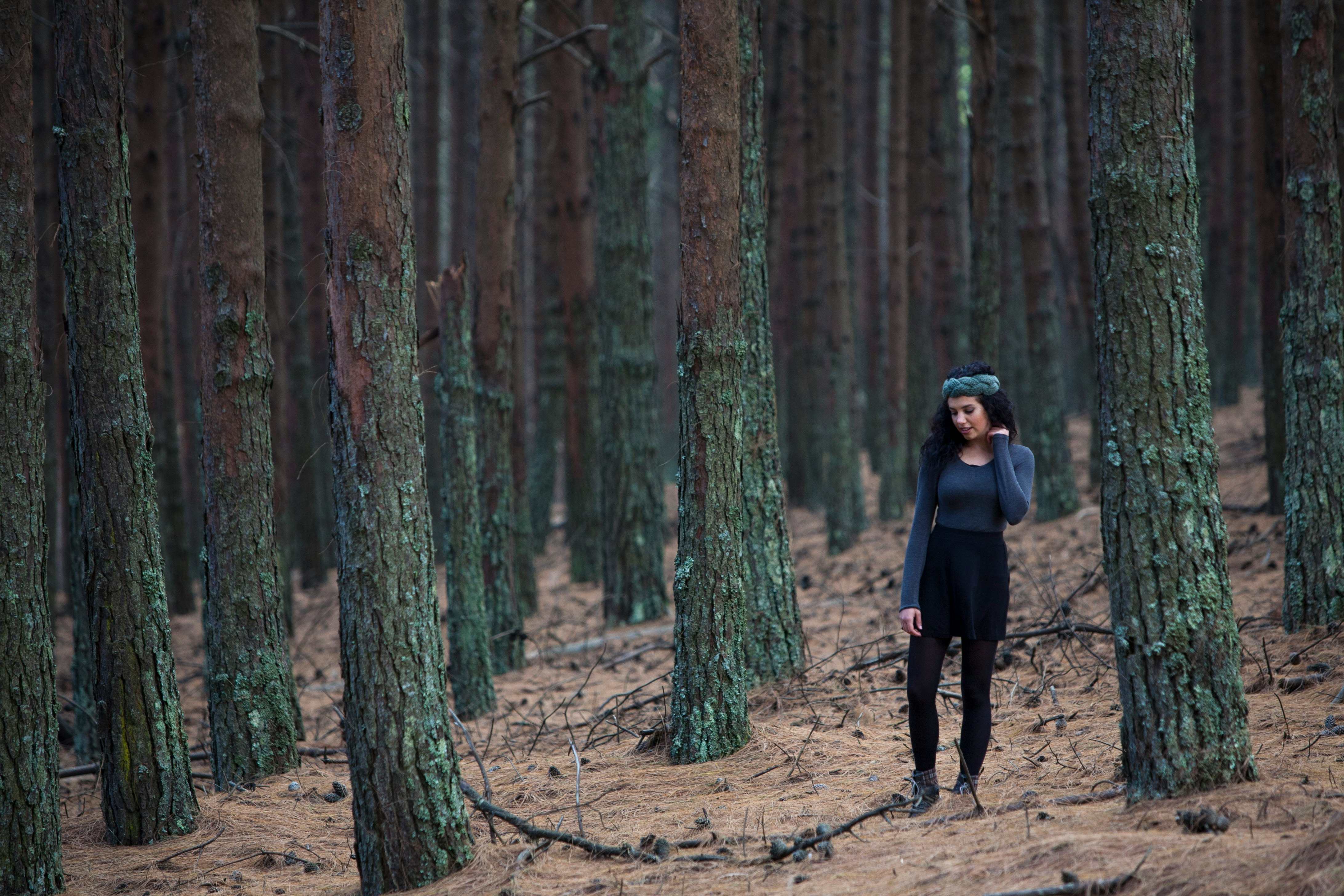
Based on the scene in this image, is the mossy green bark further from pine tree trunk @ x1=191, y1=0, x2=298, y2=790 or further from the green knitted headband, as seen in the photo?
the green knitted headband

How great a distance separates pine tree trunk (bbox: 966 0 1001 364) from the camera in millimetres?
10414

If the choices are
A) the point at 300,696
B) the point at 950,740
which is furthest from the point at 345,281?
the point at 300,696

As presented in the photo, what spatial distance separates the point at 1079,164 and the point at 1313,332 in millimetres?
8428

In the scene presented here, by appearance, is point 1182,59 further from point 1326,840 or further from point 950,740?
point 950,740

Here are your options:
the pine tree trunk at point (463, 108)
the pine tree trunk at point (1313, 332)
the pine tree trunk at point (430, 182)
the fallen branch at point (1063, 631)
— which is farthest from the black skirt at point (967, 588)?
the pine tree trunk at point (463, 108)

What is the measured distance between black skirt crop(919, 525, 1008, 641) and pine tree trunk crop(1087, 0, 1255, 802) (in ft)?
1.71

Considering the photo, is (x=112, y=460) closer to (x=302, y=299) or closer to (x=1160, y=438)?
(x=1160, y=438)

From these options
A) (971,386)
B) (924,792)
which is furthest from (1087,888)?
(971,386)

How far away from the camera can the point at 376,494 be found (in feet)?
13.5

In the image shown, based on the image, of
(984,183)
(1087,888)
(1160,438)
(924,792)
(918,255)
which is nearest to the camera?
(1087,888)

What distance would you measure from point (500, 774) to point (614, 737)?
0.74 meters

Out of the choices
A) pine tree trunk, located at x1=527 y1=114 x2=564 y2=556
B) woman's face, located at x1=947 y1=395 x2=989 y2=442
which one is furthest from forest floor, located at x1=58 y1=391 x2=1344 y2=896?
pine tree trunk, located at x1=527 y1=114 x2=564 y2=556

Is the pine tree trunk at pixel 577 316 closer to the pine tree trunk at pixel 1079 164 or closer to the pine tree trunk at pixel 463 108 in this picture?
the pine tree trunk at pixel 1079 164

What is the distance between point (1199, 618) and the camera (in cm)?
382
